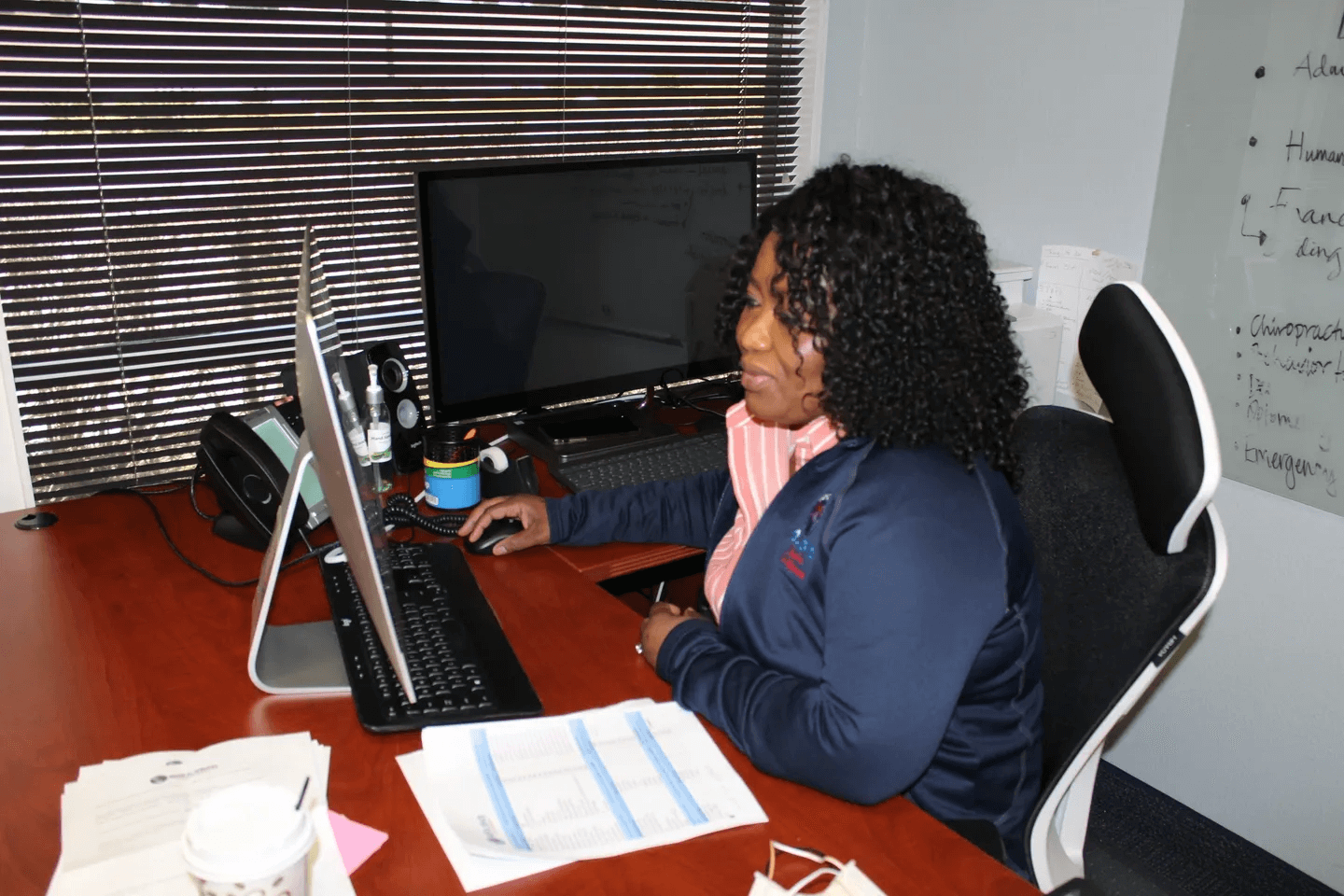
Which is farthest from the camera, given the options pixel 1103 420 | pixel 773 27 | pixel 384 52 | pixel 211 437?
pixel 773 27

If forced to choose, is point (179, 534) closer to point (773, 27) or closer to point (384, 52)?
point (384, 52)

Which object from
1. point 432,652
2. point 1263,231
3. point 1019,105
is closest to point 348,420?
point 432,652

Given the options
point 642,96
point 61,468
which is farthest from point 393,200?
point 61,468

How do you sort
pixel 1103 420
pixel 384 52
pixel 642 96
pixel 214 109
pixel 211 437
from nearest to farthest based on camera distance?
pixel 1103 420, pixel 211 437, pixel 214 109, pixel 384 52, pixel 642 96

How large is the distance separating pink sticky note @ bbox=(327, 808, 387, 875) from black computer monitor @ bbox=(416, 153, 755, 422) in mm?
865

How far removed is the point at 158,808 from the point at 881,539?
29.3 inches

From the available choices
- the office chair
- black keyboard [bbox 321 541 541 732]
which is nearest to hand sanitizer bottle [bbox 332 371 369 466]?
black keyboard [bbox 321 541 541 732]

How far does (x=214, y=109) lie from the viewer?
186 cm

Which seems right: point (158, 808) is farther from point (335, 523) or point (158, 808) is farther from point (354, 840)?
point (335, 523)

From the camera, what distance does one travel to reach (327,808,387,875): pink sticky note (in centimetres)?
96

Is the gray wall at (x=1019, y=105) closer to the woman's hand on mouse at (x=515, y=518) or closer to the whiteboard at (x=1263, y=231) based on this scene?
the whiteboard at (x=1263, y=231)

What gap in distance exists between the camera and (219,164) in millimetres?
1893

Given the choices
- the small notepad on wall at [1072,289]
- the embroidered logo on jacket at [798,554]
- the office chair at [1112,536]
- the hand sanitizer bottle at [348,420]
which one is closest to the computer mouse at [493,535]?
the hand sanitizer bottle at [348,420]

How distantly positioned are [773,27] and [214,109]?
1.31 metres
